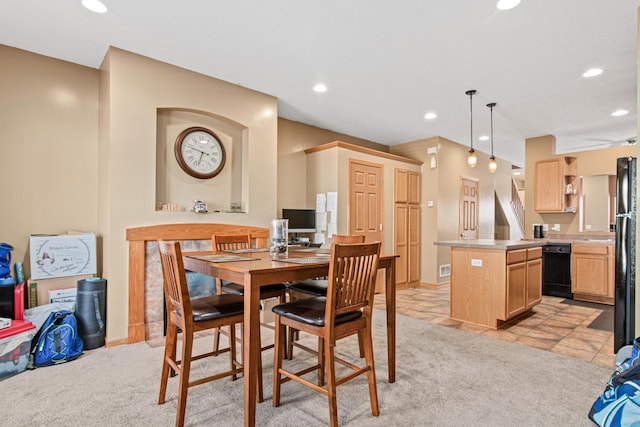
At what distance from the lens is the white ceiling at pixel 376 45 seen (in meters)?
2.55

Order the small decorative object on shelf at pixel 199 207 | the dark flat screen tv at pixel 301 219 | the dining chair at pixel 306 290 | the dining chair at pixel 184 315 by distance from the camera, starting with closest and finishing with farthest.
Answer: the dining chair at pixel 184 315
the dining chair at pixel 306 290
the small decorative object on shelf at pixel 199 207
the dark flat screen tv at pixel 301 219

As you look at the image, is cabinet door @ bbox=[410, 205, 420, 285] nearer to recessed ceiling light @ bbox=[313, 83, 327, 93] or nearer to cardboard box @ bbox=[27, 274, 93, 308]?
recessed ceiling light @ bbox=[313, 83, 327, 93]

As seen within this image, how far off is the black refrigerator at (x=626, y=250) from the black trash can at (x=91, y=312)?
444 cm

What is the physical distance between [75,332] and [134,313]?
46 centimetres

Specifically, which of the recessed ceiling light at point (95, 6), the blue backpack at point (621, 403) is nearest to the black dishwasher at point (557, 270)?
the blue backpack at point (621, 403)

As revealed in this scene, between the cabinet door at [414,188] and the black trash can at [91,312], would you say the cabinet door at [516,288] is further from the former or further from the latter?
the black trash can at [91,312]

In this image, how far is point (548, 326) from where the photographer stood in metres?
3.71

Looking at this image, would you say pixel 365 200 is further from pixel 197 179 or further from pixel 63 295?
pixel 63 295

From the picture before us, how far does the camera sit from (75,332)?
2836 millimetres

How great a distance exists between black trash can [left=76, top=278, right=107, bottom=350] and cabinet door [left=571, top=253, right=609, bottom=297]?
6.17 m

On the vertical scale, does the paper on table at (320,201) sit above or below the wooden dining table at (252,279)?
above

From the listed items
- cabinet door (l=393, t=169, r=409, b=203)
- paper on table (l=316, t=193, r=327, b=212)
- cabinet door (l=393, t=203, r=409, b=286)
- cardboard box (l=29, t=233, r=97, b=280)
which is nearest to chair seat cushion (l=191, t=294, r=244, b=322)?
cardboard box (l=29, t=233, r=97, b=280)

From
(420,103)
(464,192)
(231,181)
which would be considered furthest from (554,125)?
(231,181)

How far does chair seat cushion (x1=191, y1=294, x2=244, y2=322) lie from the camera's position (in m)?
1.90
